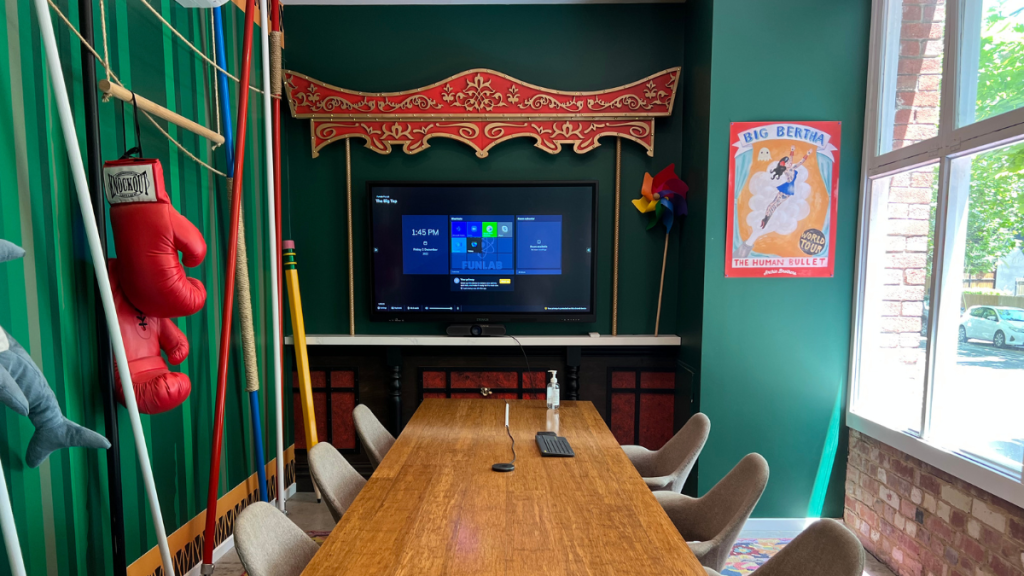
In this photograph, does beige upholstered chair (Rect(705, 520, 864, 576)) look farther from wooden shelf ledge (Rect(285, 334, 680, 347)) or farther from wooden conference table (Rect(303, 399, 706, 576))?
wooden shelf ledge (Rect(285, 334, 680, 347))

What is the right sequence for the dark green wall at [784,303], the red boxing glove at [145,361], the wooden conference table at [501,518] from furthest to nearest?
the dark green wall at [784,303] → the red boxing glove at [145,361] → the wooden conference table at [501,518]

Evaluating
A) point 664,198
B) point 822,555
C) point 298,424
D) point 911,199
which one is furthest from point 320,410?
point 911,199

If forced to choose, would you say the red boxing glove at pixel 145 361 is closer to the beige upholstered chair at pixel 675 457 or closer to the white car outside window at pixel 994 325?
the beige upholstered chair at pixel 675 457

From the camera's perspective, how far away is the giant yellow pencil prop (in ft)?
10.1

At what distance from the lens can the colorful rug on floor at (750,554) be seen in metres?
2.54

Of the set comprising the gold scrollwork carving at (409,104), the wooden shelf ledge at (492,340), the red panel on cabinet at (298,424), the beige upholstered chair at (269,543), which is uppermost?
Answer: the gold scrollwork carving at (409,104)

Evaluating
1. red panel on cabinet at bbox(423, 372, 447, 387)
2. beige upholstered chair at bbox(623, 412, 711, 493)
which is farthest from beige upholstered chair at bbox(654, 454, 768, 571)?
red panel on cabinet at bbox(423, 372, 447, 387)

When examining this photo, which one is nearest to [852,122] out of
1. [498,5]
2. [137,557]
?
[498,5]

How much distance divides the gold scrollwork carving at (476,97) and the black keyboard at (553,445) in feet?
6.79

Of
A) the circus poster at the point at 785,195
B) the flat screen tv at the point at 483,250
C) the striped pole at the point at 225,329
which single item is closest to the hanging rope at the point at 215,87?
the striped pole at the point at 225,329

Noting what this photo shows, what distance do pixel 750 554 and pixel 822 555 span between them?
5.59 feet

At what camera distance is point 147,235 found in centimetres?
173

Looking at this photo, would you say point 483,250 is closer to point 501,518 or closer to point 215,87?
point 215,87

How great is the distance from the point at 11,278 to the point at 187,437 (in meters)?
1.10
